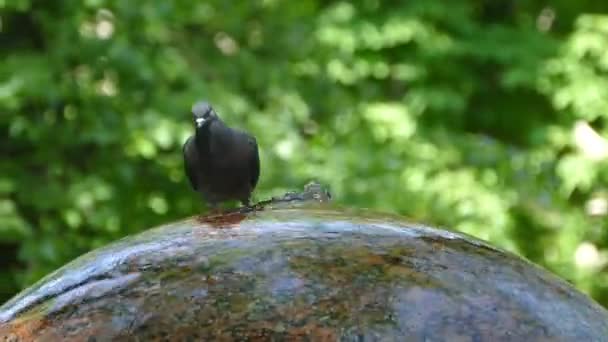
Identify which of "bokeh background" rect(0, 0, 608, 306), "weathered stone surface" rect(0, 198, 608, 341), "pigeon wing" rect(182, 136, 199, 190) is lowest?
"weathered stone surface" rect(0, 198, 608, 341)

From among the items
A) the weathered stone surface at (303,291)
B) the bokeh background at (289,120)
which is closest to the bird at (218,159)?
the bokeh background at (289,120)

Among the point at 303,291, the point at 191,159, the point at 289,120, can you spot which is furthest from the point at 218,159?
the point at 289,120

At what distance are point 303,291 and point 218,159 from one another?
1899mm

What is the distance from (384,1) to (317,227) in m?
6.87

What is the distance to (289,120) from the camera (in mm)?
6285

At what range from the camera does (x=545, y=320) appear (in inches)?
88.0

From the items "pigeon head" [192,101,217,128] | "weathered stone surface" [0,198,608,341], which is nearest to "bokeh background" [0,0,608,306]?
"pigeon head" [192,101,217,128]

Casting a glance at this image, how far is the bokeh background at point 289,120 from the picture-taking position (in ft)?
18.4

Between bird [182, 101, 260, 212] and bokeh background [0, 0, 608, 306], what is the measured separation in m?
1.36

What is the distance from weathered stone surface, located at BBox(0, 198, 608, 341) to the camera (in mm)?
2113

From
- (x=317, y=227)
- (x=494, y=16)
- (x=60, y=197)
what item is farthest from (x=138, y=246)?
(x=494, y=16)

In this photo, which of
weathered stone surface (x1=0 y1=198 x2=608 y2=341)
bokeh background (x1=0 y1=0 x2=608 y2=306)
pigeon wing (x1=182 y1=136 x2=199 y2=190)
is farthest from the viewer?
bokeh background (x1=0 y1=0 x2=608 y2=306)

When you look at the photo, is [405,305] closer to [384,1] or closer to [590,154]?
[590,154]

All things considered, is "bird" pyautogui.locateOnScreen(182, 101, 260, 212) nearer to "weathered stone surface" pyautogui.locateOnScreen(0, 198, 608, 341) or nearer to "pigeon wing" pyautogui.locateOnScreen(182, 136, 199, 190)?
"pigeon wing" pyautogui.locateOnScreen(182, 136, 199, 190)
